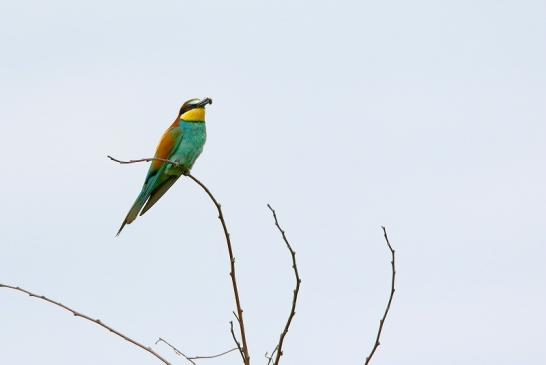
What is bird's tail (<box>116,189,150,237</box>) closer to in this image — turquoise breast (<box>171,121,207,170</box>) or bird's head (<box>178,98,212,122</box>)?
turquoise breast (<box>171,121,207,170</box>)

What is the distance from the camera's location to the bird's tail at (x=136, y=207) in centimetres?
612

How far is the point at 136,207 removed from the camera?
6.39 metres

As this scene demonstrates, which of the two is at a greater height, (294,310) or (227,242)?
(227,242)

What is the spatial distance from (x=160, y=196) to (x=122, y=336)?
4036 mm

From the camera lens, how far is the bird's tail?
241 inches

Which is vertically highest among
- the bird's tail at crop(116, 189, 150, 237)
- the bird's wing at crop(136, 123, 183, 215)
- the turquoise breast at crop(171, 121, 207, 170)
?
the turquoise breast at crop(171, 121, 207, 170)

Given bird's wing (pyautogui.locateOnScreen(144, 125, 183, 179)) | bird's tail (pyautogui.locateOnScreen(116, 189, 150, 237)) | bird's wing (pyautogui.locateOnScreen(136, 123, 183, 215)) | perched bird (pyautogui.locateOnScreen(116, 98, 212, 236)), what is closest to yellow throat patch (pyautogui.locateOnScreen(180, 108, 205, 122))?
perched bird (pyautogui.locateOnScreen(116, 98, 212, 236))

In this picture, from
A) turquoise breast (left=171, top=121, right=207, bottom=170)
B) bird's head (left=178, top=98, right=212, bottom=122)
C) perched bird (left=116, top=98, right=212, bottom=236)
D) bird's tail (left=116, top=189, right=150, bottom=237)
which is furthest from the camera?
bird's head (left=178, top=98, right=212, bottom=122)

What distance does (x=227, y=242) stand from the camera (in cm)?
304

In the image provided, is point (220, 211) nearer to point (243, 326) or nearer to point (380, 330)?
point (243, 326)

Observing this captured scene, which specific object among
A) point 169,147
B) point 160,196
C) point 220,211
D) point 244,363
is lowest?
point 244,363

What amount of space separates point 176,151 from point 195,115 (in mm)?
409

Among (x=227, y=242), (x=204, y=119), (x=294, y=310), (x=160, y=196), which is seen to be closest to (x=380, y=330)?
(x=294, y=310)

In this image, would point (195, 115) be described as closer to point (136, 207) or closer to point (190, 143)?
point (190, 143)
